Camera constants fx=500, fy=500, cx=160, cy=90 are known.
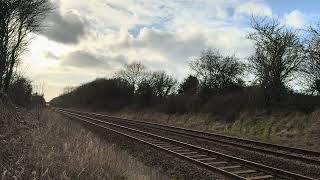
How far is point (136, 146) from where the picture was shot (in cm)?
2183

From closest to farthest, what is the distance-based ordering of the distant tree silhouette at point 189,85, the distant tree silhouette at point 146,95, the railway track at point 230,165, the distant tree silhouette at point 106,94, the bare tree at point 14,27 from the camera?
the railway track at point 230,165 → the bare tree at point 14,27 → the distant tree silhouette at point 189,85 → the distant tree silhouette at point 146,95 → the distant tree silhouette at point 106,94

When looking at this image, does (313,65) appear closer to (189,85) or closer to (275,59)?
(275,59)

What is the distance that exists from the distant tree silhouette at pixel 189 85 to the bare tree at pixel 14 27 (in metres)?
22.3

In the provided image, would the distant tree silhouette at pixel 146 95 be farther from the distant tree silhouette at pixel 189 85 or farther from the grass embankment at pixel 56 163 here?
the grass embankment at pixel 56 163

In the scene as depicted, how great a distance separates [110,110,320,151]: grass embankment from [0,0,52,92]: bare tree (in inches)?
540

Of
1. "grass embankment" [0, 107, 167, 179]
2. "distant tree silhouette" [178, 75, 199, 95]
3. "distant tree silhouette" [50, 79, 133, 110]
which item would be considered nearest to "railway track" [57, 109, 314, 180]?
"grass embankment" [0, 107, 167, 179]

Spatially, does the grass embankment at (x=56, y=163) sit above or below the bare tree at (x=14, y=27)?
below

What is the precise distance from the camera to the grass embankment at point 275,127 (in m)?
25.5

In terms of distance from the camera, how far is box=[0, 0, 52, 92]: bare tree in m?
23.3

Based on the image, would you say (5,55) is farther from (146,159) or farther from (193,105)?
(193,105)

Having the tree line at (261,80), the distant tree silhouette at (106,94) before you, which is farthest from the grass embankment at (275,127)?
the distant tree silhouette at (106,94)

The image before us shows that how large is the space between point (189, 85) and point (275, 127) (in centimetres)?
2855

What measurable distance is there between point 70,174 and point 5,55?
1867cm

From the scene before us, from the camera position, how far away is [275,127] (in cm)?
2938
